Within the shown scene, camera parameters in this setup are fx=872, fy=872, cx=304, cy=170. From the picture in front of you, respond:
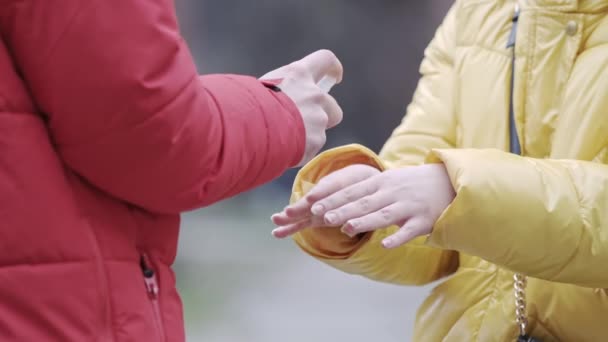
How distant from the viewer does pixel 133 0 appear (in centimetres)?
69

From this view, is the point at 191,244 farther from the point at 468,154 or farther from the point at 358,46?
the point at 468,154

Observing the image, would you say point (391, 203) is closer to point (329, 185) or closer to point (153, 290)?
point (329, 185)

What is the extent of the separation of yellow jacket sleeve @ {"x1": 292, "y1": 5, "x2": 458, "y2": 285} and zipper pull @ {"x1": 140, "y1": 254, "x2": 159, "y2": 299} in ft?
1.43

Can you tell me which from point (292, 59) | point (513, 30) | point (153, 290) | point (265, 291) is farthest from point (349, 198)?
point (292, 59)

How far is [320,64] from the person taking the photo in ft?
3.05

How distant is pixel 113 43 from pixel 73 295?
0.69ft

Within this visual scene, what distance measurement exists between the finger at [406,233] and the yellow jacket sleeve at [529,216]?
3cm

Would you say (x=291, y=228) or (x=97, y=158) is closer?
(x=97, y=158)

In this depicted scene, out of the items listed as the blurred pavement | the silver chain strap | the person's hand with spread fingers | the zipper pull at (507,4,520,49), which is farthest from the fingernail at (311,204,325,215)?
the blurred pavement

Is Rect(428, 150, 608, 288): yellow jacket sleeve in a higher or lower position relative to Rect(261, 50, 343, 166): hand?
lower

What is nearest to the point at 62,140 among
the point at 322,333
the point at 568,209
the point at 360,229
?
the point at 360,229

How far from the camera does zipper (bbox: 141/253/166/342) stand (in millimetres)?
779

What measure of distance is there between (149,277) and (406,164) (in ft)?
2.35

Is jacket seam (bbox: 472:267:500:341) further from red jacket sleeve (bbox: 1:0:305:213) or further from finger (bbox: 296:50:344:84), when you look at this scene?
red jacket sleeve (bbox: 1:0:305:213)
